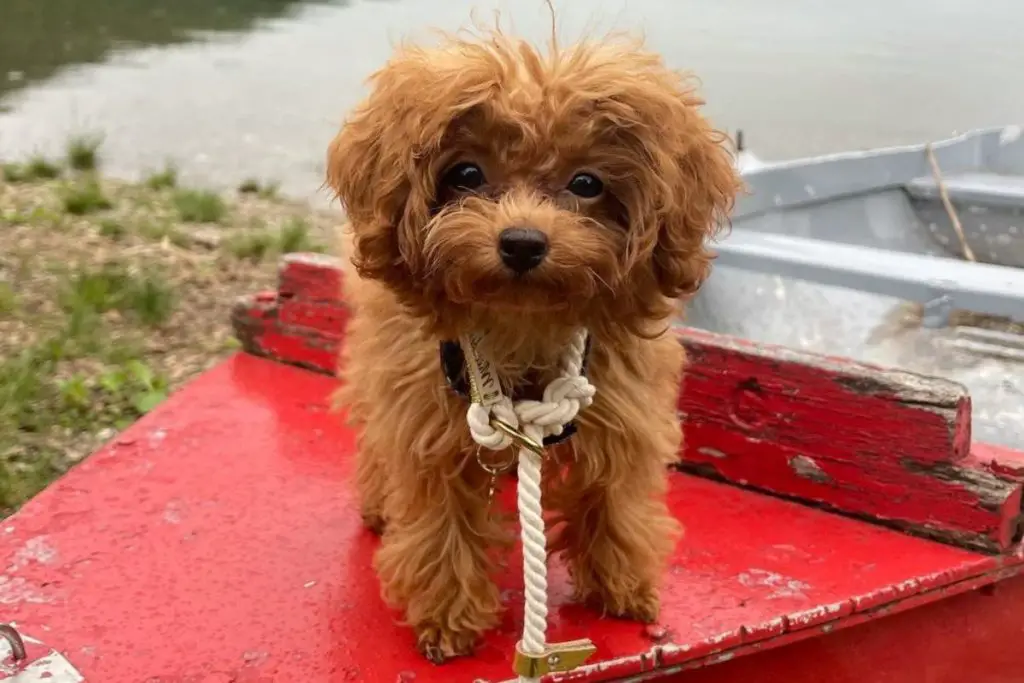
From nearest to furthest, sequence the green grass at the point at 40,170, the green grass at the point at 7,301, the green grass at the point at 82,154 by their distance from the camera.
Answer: the green grass at the point at 7,301 → the green grass at the point at 40,170 → the green grass at the point at 82,154

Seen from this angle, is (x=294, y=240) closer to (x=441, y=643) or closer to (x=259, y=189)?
(x=259, y=189)

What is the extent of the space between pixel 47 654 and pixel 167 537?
1.49 ft

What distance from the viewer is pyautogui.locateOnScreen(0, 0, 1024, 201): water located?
8.80m

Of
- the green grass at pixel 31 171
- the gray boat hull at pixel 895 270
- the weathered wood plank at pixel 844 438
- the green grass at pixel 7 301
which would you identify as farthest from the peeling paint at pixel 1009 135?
the green grass at pixel 31 171

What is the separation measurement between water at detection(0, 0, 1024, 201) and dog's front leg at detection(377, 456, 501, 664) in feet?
18.0

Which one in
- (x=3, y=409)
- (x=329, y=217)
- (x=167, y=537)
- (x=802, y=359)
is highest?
(x=802, y=359)

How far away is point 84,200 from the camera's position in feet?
19.6

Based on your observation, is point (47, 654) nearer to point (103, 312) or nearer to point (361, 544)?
point (361, 544)

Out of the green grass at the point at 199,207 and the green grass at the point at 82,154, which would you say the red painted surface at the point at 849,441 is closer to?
the green grass at the point at 199,207

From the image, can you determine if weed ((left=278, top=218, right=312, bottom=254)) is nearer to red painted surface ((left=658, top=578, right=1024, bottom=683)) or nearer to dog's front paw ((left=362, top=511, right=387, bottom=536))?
dog's front paw ((left=362, top=511, right=387, bottom=536))

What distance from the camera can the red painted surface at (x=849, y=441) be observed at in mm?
2260

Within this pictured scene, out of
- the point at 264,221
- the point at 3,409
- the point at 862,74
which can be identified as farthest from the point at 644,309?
the point at 862,74

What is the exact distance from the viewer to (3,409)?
11.4 ft

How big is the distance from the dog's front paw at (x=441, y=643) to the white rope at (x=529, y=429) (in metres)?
0.19
